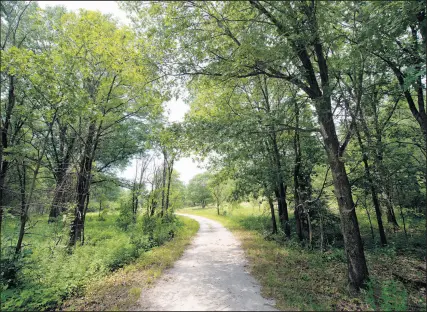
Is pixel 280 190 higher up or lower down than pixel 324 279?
higher up

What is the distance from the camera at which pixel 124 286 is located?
5.26 meters

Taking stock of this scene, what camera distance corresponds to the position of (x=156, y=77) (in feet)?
Answer: 23.3

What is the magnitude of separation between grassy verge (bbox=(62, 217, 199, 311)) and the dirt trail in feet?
0.90

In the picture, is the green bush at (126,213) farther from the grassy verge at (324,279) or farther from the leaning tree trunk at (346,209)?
the leaning tree trunk at (346,209)

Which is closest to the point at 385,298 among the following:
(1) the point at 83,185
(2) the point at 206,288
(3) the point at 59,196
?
(2) the point at 206,288

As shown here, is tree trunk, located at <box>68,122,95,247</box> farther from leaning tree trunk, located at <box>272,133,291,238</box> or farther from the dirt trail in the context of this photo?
leaning tree trunk, located at <box>272,133,291,238</box>

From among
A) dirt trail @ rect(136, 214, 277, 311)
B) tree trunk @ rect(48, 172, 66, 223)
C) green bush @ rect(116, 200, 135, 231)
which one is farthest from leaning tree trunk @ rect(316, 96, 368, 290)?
green bush @ rect(116, 200, 135, 231)

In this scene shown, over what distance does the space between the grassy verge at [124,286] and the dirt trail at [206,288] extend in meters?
0.27

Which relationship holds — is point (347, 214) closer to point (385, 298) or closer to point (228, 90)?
point (385, 298)

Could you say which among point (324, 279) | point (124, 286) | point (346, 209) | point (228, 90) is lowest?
point (324, 279)

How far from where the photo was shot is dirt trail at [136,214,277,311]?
419 cm

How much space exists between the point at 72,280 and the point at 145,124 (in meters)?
10.7

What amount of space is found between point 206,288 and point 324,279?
3254mm

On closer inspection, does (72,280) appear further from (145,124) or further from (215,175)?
(145,124)
